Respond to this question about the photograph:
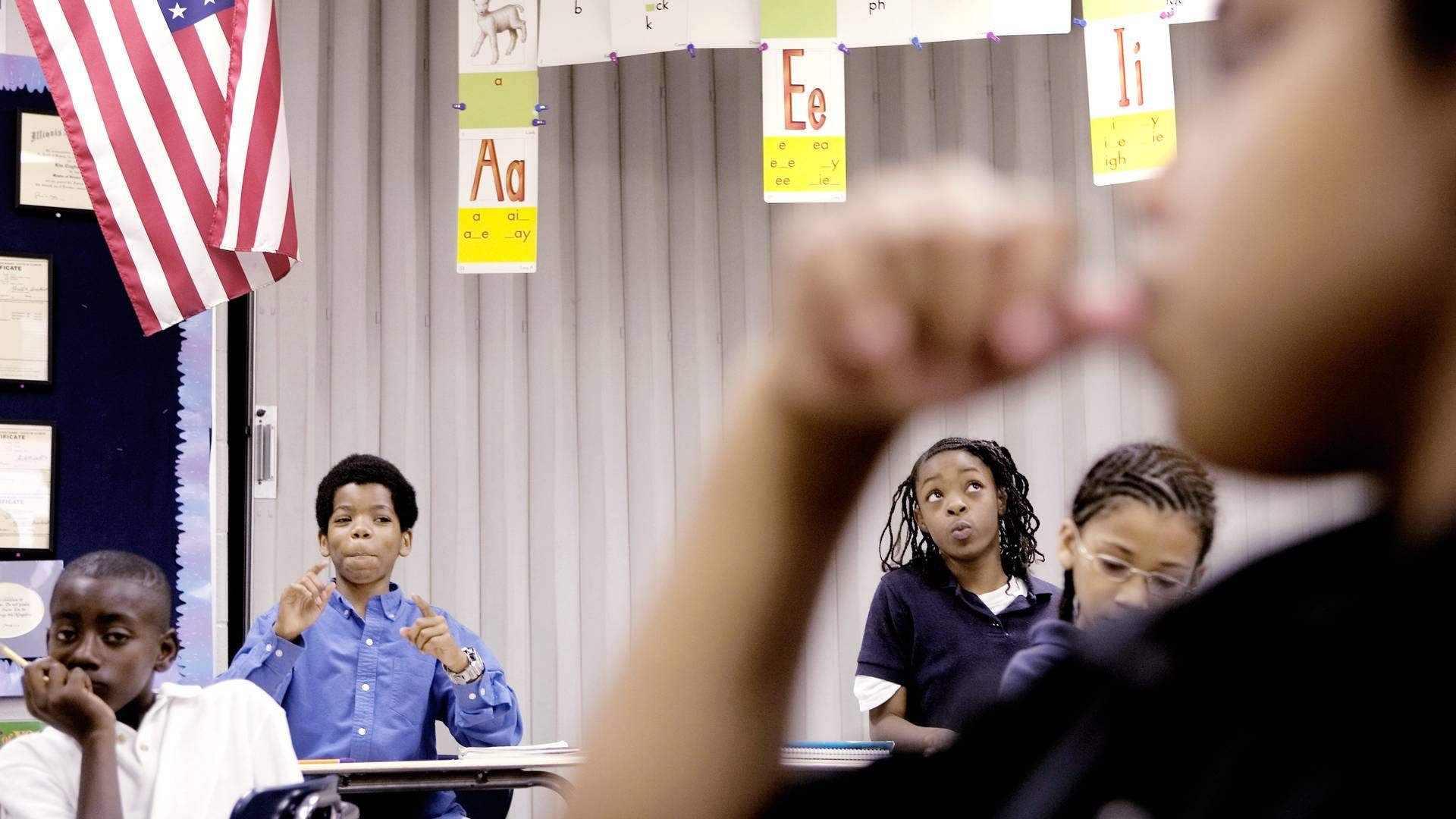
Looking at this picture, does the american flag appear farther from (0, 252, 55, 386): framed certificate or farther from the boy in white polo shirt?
the boy in white polo shirt

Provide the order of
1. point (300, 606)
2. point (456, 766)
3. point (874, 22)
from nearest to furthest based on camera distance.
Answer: point (456, 766) → point (300, 606) → point (874, 22)

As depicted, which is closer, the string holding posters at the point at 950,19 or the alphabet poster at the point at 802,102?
the alphabet poster at the point at 802,102

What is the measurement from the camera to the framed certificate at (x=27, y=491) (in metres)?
3.57

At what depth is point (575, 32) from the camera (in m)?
3.62

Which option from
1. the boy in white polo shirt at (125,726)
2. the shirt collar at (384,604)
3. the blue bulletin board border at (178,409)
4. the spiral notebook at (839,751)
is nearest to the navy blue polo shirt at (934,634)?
the spiral notebook at (839,751)

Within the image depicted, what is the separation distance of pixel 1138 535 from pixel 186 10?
275 centimetres

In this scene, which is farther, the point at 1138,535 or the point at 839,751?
the point at 839,751

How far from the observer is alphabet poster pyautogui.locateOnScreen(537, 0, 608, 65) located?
3592 millimetres

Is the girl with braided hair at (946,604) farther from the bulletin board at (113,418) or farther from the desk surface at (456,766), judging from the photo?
the bulletin board at (113,418)

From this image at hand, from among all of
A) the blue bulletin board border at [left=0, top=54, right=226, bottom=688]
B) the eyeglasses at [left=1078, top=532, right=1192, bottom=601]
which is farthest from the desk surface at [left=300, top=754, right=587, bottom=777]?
the eyeglasses at [left=1078, top=532, right=1192, bottom=601]

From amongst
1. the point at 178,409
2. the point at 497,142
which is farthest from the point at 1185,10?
the point at 178,409

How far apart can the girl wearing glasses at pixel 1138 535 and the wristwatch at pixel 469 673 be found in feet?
5.66

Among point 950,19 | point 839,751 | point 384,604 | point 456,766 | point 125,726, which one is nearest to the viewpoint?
point 125,726

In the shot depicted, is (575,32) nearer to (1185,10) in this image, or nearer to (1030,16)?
(1030,16)
